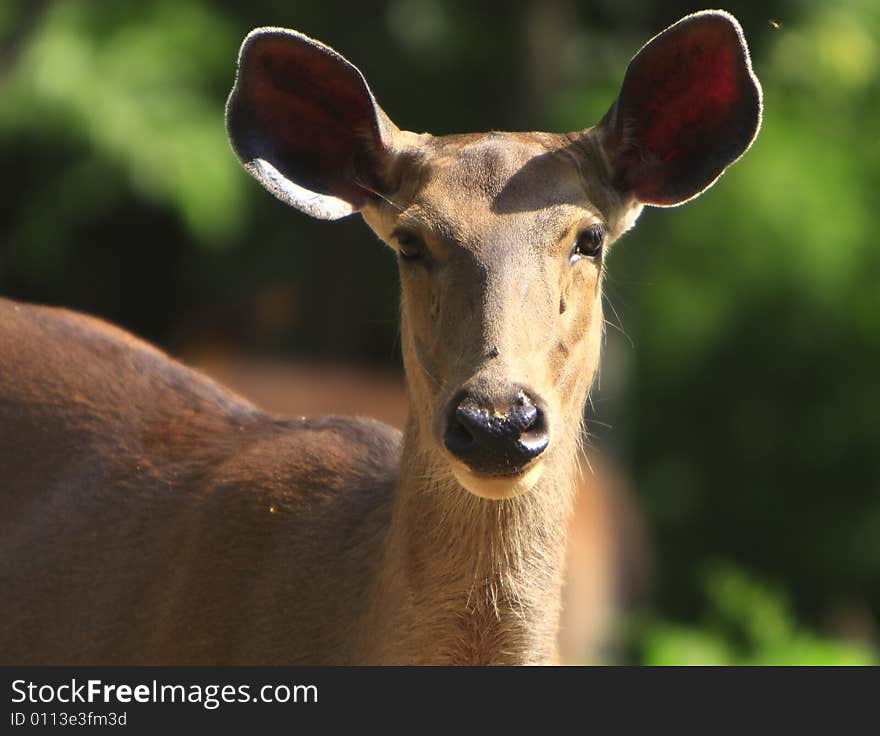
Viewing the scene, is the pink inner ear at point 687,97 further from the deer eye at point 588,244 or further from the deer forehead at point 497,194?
the deer eye at point 588,244

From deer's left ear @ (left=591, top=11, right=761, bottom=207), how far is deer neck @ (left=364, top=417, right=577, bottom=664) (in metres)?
0.90

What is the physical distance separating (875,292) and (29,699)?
11956 millimetres

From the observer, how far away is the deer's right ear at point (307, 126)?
16.9 feet

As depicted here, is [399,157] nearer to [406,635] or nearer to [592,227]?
[592,227]

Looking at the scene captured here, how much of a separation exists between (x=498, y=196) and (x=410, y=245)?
0.28 meters

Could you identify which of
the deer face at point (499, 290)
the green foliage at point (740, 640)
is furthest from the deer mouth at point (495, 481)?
the green foliage at point (740, 640)

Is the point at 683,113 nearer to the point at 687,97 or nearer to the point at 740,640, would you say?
the point at 687,97

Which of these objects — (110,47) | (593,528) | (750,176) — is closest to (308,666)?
(593,528)

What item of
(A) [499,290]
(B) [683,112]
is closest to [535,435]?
(A) [499,290]

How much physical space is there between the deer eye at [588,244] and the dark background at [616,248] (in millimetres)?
7697

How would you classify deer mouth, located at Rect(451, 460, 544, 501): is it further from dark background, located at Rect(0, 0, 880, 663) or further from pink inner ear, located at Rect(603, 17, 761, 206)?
dark background, located at Rect(0, 0, 880, 663)

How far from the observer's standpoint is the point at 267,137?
207 inches

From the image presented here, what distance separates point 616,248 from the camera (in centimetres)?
1364

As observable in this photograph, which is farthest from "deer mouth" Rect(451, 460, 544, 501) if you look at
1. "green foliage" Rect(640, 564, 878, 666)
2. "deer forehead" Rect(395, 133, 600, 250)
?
"green foliage" Rect(640, 564, 878, 666)
